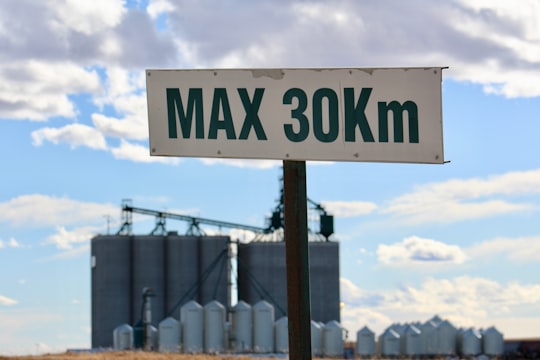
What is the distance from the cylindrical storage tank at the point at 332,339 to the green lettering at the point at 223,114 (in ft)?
191

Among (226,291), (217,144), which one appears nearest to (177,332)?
(226,291)

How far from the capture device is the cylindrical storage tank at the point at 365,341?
6450 centimetres

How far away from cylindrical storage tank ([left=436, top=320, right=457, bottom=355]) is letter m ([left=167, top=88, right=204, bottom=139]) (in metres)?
61.2

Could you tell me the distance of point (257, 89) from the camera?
6680 mm

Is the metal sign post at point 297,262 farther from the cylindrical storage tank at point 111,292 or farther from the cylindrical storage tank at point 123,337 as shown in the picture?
the cylindrical storage tank at point 111,292

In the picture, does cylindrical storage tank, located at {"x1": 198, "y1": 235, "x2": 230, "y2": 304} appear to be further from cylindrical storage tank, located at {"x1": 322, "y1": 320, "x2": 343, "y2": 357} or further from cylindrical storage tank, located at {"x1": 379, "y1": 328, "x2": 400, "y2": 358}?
cylindrical storage tank, located at {"x1": 379, "y1": 328, "x2": 400, "y2": 358}

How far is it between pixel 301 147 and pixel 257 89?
0.50 metres

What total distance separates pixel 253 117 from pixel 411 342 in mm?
60480

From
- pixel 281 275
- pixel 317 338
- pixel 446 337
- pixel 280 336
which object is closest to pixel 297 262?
pixel 280 336

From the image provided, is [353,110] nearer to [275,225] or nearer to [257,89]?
[257,89]

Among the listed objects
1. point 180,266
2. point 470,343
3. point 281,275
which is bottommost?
point 470,343

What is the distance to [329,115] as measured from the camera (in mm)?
6578

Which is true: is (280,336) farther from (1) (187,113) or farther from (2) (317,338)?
(1) (187,113)

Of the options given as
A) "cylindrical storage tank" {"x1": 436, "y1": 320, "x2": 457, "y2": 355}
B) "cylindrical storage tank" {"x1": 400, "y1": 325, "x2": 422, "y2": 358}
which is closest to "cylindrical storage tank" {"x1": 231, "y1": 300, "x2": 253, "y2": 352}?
"cylindrical storage tank" {"x1": 400, "y1": 325, "x2": 422, "y2": 358}
